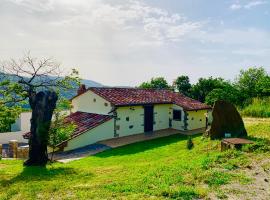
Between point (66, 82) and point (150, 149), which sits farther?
point (150, 149)

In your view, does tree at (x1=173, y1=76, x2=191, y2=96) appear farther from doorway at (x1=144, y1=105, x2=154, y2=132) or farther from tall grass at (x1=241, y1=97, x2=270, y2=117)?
tall grass at (x1=241, y1=97, x2=270, y2=117)

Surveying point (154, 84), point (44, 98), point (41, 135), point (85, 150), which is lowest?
point (85, 150)

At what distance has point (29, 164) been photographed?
51.4 ft

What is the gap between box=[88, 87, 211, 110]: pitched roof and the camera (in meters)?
27.0

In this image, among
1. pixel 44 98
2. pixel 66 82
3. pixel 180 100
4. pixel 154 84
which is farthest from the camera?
pixel 154 84

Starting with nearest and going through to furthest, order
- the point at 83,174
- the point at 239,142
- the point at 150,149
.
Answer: the point at 83,174
the point at 239,142
the point at 150,149

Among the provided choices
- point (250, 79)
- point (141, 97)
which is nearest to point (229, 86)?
point (250, 79)

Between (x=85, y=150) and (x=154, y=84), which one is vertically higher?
(x=154, y=84)

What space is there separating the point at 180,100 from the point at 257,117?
834 centimetres

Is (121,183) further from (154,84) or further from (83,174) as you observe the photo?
(154,84)

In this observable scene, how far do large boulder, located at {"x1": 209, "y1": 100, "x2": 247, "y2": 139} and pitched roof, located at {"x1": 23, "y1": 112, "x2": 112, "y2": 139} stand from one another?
35.2 ft

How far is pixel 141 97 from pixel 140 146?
7.89m

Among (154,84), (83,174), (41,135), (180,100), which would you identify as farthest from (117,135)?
(154,84)

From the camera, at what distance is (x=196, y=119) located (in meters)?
29.8
